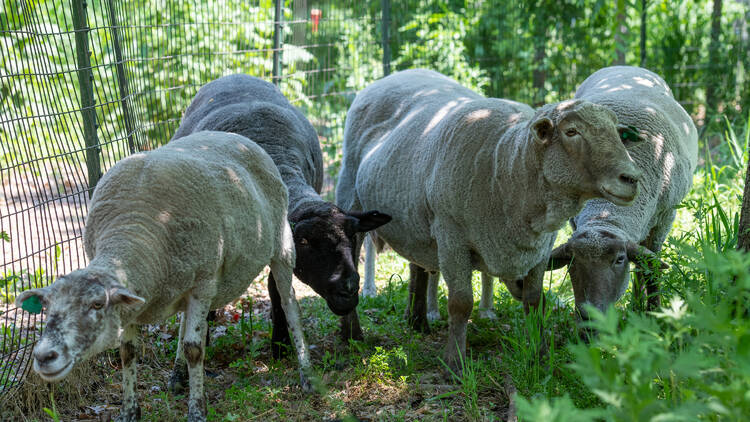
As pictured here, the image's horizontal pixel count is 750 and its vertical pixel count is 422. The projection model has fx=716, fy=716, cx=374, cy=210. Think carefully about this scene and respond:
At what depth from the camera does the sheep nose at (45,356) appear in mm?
2898

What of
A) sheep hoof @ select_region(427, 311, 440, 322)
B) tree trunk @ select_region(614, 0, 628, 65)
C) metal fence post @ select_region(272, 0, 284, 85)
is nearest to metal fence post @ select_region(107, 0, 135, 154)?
metal fence post @ select_region(272, 0, 284, 85)

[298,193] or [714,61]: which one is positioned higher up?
[298,193]

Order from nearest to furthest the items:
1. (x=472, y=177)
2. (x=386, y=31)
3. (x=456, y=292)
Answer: (x=472, y=177) → (x=456, y=292) → (x=386, y=31)

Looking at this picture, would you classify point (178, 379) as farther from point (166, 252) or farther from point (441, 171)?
point (441, 171)

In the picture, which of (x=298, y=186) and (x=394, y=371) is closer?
(x=394, y=371)

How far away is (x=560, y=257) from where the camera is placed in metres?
4.34

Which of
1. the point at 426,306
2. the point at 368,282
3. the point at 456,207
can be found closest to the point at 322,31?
the point at 368,282

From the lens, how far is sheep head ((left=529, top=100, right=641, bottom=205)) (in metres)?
3.36

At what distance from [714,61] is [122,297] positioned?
10202mm

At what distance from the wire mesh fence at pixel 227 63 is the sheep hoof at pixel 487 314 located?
299cm

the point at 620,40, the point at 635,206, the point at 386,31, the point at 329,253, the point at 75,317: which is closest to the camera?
the point at 75,317

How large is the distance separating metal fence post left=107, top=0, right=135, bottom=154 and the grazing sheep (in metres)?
3.23

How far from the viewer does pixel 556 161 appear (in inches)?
141

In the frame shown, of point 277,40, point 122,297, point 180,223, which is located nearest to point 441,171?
point 180,223
